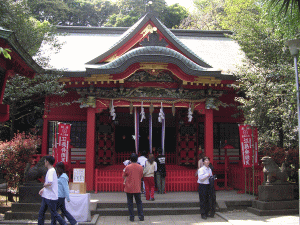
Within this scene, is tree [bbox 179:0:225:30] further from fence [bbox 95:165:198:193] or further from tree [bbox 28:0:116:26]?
fence [bbox 95:165:198:193]

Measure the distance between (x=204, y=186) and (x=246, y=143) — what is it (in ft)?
9.66

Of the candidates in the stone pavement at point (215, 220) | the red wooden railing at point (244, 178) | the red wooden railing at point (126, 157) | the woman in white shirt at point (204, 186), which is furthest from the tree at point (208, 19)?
the stone pavement at point (215, 220)

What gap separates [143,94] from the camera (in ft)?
36.3

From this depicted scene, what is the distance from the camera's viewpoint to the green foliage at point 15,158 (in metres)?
8.63

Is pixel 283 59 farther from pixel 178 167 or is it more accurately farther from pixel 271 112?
pixel 178 167

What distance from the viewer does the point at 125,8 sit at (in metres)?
35.5

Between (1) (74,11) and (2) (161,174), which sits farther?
(1) (74,11)

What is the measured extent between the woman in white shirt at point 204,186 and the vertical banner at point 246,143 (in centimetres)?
252

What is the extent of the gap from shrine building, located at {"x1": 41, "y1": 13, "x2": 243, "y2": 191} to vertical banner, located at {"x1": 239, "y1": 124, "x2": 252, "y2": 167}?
1405 mm

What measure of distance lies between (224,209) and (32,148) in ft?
20.2

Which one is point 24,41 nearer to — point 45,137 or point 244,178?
point 45,137

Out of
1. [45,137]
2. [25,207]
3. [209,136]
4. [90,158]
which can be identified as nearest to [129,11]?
[45,137]

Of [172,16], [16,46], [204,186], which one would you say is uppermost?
[172,16]

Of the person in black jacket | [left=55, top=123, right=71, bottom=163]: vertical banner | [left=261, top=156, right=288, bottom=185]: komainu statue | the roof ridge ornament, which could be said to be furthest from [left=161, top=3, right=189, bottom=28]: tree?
[left=261, top=156, right=288, bottom=185]: komainu statue
